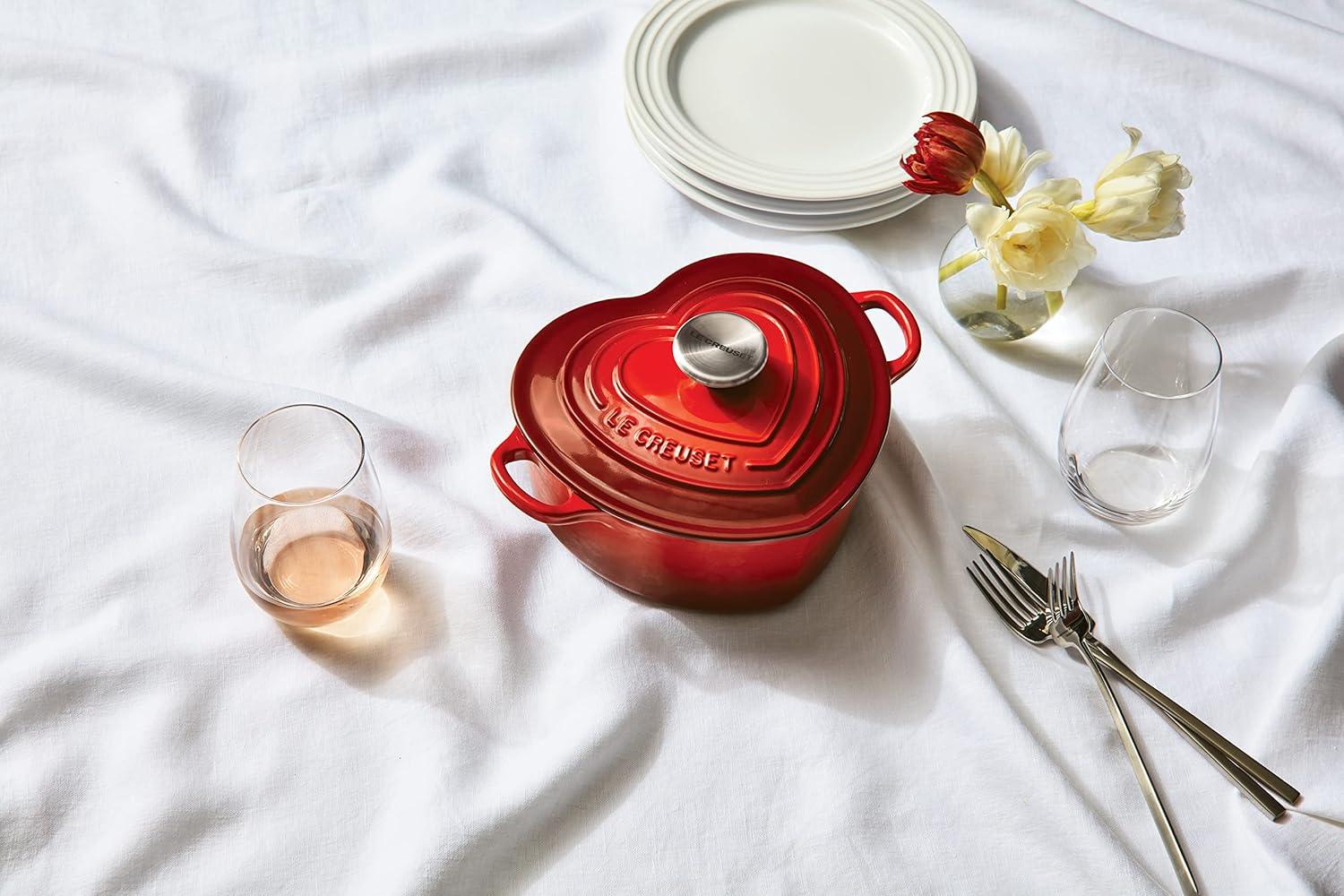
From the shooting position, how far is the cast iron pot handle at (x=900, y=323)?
747mm

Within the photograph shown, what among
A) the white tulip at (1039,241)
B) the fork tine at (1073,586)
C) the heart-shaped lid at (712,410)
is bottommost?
the fork tine at (1073,586)

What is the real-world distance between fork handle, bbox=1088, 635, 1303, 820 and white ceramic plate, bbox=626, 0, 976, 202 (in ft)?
1.41

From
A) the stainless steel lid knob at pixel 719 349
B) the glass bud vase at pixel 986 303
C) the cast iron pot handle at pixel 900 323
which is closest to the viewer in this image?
the stainless steel lid knob at pixel 719 349

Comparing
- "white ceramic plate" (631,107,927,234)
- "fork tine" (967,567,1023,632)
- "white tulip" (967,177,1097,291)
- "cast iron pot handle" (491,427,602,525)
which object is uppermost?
"white tulip" (967,177,1097,291)

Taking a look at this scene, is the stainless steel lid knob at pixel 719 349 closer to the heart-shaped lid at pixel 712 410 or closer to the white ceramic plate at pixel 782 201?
the heart-shaped lid at pixel 712 410

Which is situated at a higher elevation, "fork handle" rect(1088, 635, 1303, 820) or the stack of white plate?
the stack of white plate

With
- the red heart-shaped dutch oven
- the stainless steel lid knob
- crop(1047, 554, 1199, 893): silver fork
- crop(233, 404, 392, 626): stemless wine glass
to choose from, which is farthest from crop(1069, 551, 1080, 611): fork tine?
crop(233, 404, 392, 626): stemless wine glass

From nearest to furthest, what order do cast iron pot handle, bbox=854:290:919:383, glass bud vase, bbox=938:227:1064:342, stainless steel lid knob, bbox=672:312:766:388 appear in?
1. stainless steel lid knob, bbox=672:312:766:388
2. cast iron pot handle, bbox=854:290:919:383
3. glass bud vase, bbox=938:227:1064:342

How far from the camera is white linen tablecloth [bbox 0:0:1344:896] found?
0.65m

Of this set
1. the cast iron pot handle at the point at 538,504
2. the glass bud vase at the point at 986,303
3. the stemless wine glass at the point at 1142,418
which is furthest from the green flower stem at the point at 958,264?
the cast iron pot handle at the point at 538,504

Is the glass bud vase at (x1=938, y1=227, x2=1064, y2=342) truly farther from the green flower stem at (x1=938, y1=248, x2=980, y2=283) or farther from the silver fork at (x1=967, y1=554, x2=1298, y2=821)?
the silver fork at (x1=967, y1=554, x2=1298, y2=821)

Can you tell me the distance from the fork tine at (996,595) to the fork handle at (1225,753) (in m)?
0.06

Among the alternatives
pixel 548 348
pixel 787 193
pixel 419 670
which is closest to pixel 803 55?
pixel 787 193

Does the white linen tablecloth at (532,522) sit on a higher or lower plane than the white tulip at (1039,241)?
lower
